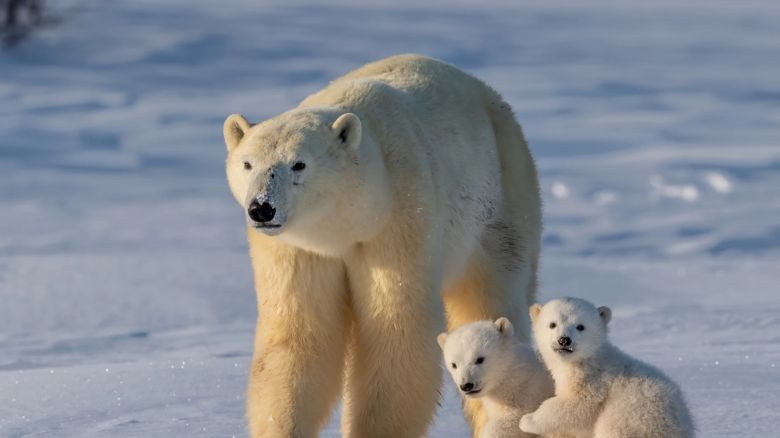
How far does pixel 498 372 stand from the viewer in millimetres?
3762

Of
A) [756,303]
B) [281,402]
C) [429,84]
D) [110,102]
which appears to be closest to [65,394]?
[281,402]

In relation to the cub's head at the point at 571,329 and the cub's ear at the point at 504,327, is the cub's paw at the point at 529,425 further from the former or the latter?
the cub's ear at the point at 504,327

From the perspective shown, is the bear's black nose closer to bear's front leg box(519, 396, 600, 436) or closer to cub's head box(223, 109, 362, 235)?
cub's head box(223, 109, 362, 235)

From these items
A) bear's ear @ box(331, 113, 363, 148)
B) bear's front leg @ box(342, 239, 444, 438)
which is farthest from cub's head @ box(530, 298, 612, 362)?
bear's ear @ box(331, 113, 363, 148)

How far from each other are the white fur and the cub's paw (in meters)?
0.15

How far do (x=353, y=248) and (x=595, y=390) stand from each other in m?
0.80

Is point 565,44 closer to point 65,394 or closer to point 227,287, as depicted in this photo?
point 227,287

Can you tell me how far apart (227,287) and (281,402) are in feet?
15.0

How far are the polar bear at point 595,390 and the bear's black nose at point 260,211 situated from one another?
2.54 ft

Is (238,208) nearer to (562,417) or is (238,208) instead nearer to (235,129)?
(235,129)

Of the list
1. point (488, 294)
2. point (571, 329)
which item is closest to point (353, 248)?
point (571, 329)

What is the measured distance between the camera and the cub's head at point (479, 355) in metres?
3.71

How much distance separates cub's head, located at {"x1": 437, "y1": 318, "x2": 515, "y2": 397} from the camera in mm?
3707

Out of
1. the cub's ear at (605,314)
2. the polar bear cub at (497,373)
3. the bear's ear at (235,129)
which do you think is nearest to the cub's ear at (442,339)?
the polar bear cub at (497,373)
